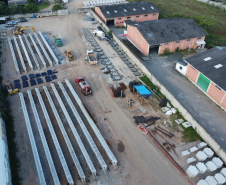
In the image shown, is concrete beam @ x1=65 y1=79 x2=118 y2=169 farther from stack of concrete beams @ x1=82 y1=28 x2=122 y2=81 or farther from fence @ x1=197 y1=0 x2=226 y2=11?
fence @ x1=197 y1=0 x2=226 y2=11

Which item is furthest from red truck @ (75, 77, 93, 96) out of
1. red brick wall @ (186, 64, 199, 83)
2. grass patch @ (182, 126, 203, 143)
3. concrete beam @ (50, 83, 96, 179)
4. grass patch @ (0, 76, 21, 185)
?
red brick wall @ (186, 64, 199, 83)

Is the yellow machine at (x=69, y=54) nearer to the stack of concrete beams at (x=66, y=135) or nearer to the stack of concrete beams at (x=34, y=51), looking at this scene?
the stack of concrete beams at (x=34, y=51)

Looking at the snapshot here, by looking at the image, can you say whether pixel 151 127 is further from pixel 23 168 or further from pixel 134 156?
pixel 23 168

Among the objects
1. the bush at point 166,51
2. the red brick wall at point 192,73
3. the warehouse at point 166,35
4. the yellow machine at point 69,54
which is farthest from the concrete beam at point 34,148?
the bush at point 166,51

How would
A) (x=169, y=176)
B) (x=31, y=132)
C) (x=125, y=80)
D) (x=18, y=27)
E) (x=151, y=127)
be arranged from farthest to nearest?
(x=18, y=27)
(x=125, y=80)
(x=151, y=127)
(x=31, y=132)
(x=169, y=176)

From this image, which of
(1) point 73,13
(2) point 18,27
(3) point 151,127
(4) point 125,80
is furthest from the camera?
(1) point 73,13

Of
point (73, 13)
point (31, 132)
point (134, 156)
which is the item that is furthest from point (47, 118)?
point (73, 13)

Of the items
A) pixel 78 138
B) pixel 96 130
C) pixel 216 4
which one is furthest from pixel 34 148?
pixel 216 4
